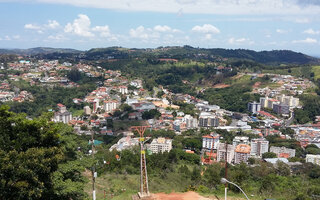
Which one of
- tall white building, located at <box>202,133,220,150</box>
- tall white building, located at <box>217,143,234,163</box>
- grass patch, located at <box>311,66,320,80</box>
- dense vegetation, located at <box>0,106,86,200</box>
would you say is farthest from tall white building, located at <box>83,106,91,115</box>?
grass patch, located at <box>311,66,320,80</box>

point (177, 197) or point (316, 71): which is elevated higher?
point (316, 71)

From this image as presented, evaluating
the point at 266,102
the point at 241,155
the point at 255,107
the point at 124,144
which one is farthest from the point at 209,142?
the point at 266,102

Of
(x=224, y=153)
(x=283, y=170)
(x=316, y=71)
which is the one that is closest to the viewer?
(x=283, y=170)

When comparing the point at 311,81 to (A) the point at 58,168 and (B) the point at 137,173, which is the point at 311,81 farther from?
(A) the point at 58,168

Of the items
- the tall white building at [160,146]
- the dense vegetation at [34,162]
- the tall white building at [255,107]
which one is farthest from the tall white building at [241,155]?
the dense vegetation at [34,162]

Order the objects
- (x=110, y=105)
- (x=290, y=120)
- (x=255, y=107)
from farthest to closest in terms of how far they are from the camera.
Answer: (x=255, y=107) < (x=110, y=105) < (x=290, y=120)

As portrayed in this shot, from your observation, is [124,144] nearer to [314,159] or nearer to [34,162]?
[314,159]

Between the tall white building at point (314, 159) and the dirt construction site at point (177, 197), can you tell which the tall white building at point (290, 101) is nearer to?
the tall white building at point (314, 159)

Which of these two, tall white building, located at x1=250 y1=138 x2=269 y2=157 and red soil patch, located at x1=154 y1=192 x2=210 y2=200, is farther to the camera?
tall white building, located at x1=250 y1=138 x2=269 y2=157

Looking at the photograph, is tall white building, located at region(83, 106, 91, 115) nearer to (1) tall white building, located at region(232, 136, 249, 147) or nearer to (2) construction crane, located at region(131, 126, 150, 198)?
(1) tall white building, located at region(232, 136, 249, 147)

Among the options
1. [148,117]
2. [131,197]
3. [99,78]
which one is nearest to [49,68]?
[99,78]

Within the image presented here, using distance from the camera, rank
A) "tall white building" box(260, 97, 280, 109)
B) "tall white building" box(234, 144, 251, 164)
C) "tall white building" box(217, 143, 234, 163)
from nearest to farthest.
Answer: "tall white building" box(234, 144, 251, 164) → "tall white building" box(217, 143, 234, 163) → "tall white building" box(260, 97, 280, 109)
